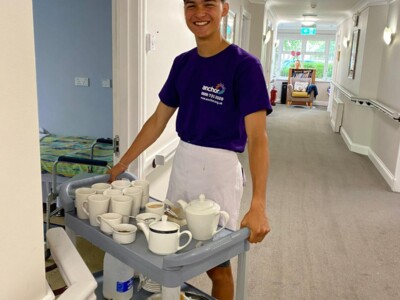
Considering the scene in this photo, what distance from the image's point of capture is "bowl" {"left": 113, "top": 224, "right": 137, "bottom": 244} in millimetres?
1214

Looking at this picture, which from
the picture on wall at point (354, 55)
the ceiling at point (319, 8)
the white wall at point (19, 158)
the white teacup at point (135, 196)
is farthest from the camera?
the ceiling at point (319, 8)

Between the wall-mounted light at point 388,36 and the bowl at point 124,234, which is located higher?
the wall-mounted light at point 388,36

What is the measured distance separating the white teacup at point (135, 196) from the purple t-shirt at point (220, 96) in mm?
334

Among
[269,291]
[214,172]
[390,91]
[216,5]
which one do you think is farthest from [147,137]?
[390,91]

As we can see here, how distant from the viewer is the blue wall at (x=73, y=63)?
457 centimetres

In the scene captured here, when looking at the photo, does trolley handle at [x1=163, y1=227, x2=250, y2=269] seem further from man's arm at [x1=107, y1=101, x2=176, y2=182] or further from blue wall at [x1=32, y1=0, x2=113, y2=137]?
blue wall at [x1=32, y1=0, x2=113, y2=137]

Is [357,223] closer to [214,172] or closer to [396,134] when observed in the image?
[396,134]

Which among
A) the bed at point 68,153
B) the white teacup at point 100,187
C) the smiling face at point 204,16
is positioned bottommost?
the bed at point 68,153

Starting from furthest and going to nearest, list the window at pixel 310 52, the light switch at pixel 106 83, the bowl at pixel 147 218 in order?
the window at pixel 310 52
the light switch at pixel 106 83
the bowl at pixel 147 218

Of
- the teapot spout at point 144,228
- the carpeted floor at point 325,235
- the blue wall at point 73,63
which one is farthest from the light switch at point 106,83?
the teapot spout at point 144,228

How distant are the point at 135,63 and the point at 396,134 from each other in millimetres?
3753

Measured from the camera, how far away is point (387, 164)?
5082 mm

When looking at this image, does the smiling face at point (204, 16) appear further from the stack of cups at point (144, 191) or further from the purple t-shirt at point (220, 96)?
the stack of cups at point (144, 191)

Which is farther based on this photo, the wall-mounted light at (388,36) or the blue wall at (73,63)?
the wall-mounted light at (388,36)
